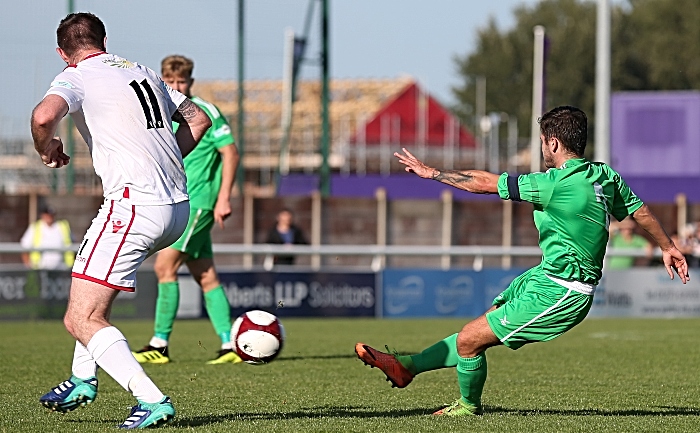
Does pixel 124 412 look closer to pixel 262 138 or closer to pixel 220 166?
pixel 220 166

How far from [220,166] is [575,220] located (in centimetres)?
465

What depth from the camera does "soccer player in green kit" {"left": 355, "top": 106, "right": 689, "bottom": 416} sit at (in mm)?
6512

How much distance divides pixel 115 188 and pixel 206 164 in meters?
4.14

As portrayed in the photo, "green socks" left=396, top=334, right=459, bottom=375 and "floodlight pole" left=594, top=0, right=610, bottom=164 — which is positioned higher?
"floodlight pole" left=594, top=0, right=610, bottom=164

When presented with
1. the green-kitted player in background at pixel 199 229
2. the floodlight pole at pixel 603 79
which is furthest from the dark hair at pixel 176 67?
the floodlight pole at pixel 603 79

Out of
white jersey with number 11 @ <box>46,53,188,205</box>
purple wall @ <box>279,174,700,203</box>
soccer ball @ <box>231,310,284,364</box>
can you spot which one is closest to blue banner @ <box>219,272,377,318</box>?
purple wall @ <box>279,174,700,203</box>

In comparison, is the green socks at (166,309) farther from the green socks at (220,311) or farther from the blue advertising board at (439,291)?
the blue advertising board at (439,291)

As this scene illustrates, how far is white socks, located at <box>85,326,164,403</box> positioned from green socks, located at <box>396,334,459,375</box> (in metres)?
1.48

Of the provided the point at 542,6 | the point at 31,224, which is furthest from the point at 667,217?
the point at 542,6

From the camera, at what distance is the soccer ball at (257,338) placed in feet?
25.2

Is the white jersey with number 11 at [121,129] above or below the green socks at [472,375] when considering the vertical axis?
above

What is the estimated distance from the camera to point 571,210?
21.4ft

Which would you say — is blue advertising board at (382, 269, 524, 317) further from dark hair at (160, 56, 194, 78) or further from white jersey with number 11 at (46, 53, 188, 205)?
white jersey with number 11 at (46, 53, 188, 205)

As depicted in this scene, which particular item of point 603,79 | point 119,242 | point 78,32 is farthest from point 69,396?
point 603,79
